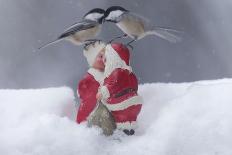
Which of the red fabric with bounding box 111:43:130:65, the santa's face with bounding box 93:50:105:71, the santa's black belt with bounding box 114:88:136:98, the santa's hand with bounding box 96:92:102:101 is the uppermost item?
the red fabric with bounding box 111:43:130:65

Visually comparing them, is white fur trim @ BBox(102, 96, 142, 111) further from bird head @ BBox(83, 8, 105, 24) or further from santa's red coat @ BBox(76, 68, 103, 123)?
bird head @ BBox(83, 8, 105, 24)

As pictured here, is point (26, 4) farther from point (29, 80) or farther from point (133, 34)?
point (133, 34)

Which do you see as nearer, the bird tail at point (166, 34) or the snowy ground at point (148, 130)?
the snowy ground at point (148, 130)

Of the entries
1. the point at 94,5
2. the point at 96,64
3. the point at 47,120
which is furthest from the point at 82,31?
the point at 94,5

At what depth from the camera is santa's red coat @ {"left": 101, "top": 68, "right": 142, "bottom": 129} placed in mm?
1734

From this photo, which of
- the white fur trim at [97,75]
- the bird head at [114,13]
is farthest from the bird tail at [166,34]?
the white fur trim at [97,75]

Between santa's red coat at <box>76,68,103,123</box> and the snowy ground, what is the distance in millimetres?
55

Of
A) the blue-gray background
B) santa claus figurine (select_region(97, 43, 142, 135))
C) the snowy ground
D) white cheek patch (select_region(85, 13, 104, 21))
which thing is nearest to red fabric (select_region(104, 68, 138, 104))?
santa claus figurine (select_region(97, 43, 142, 135))

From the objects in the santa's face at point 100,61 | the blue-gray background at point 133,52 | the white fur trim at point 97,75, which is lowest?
the blue-gray background at point 133,52

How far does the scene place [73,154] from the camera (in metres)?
1.64

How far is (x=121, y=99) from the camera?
1.74 meters

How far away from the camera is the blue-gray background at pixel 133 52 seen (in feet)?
8.32

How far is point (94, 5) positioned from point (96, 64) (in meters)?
0.75

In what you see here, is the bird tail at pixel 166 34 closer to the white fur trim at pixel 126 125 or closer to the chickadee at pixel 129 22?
the chickadee at pixel 129 22
